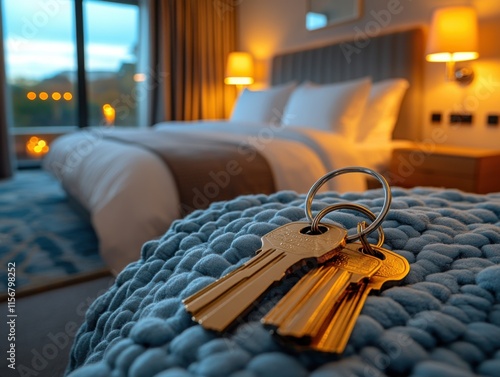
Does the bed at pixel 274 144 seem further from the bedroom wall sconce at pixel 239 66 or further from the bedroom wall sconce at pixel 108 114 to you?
the bedroom wall sconce at pixel 108 114

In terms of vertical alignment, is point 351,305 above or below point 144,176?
above

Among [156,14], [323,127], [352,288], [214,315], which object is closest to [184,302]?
[214,315]

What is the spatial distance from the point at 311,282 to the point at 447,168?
2.64 meters

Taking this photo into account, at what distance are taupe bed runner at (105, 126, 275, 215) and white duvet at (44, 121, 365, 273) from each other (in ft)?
0.16

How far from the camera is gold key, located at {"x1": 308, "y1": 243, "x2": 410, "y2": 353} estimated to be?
374mm

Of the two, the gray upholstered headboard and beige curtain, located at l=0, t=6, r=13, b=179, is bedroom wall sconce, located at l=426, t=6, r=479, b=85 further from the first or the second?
beige curtain, located at l=0, t=6, r=13, b=179

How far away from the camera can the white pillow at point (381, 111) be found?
3.25 metres

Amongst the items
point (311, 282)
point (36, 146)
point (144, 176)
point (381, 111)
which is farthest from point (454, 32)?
point (36, 146)

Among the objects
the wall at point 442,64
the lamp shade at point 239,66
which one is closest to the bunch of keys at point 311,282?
the wall at point 442,64

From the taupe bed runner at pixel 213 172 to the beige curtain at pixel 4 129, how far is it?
3.35 metres

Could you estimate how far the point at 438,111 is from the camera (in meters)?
3.35

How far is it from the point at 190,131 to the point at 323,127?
1.07 metres

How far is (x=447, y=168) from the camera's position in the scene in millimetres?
2801

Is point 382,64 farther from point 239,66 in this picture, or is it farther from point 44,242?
point 44,242
